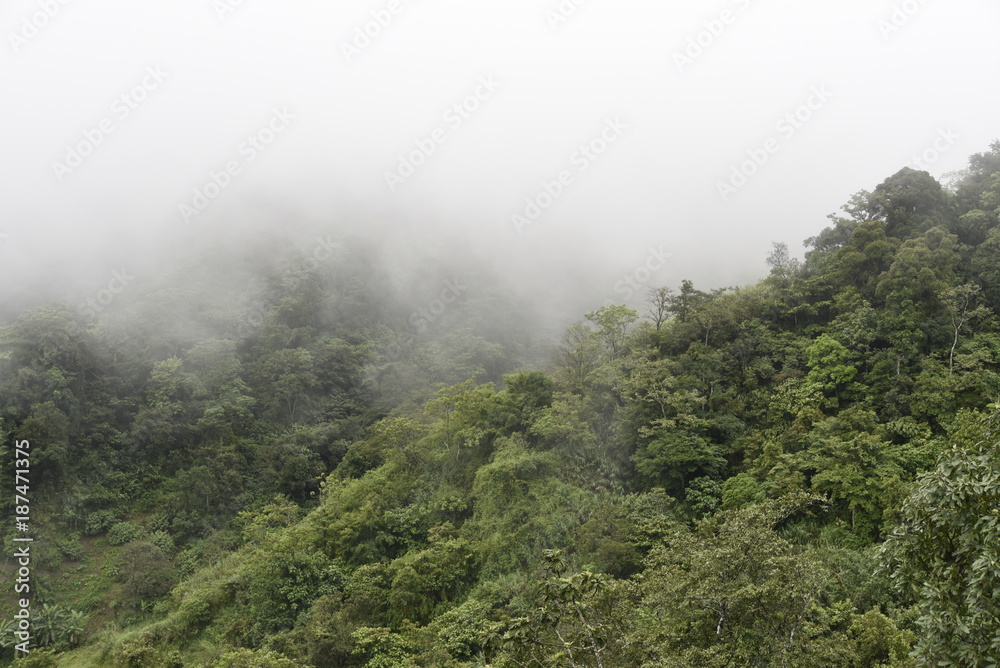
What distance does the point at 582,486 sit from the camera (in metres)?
15.2

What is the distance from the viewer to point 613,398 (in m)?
17.6

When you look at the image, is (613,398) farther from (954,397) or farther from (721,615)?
(721,615)

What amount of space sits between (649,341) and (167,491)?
912 inches
